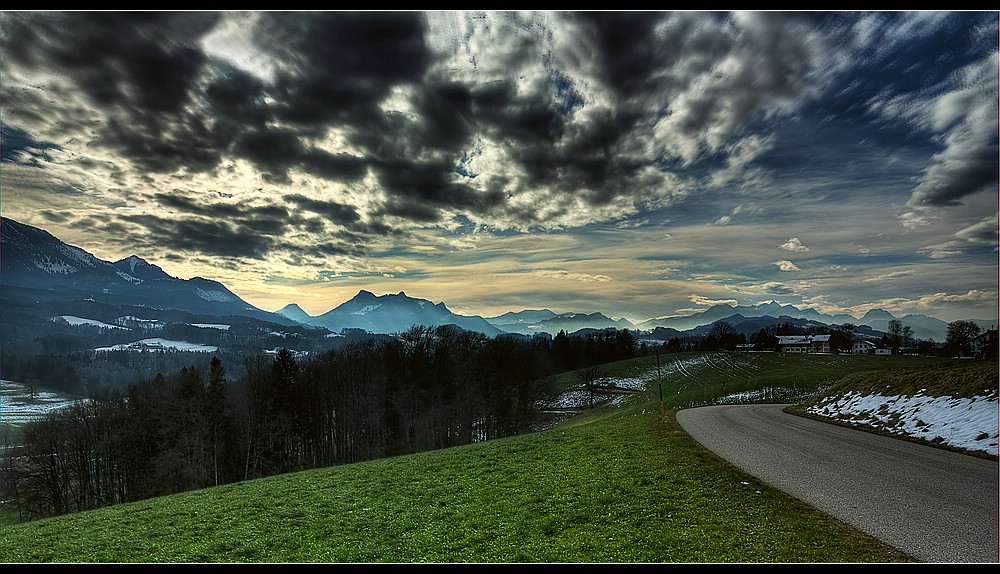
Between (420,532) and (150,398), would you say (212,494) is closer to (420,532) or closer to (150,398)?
(420,532)

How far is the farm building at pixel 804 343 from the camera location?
118m

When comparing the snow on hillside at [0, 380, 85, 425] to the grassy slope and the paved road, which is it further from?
the paved road

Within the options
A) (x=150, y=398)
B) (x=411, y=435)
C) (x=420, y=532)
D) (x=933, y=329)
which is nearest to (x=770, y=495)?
(x=420, y=532)

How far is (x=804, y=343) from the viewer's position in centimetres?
12575

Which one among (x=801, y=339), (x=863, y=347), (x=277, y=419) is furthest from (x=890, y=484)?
(x=801, y=339)

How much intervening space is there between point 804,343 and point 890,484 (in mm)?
135654

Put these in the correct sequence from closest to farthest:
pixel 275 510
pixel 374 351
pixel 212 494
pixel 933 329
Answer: pixel 275 510, pixel 933 329, pixel 212 494, pixel 374 351

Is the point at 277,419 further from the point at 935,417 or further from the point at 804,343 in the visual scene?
the point at 804,343

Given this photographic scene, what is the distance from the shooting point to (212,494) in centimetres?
2455

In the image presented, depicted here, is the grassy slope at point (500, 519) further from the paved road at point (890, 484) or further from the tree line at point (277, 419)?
the tree line at point (277, 419)

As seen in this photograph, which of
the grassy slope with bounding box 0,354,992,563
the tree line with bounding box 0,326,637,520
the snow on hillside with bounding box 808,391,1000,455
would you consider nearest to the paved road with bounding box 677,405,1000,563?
the grassy slope with bounding box 0,354,992,563

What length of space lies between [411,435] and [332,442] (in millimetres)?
12220

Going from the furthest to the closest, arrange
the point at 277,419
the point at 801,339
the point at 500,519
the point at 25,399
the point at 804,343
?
the point at 25,399, the point at 801,339, the point at 804,343, the point at 277,419, the point at 500,519

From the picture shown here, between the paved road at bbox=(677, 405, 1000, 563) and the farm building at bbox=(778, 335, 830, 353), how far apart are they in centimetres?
11584
